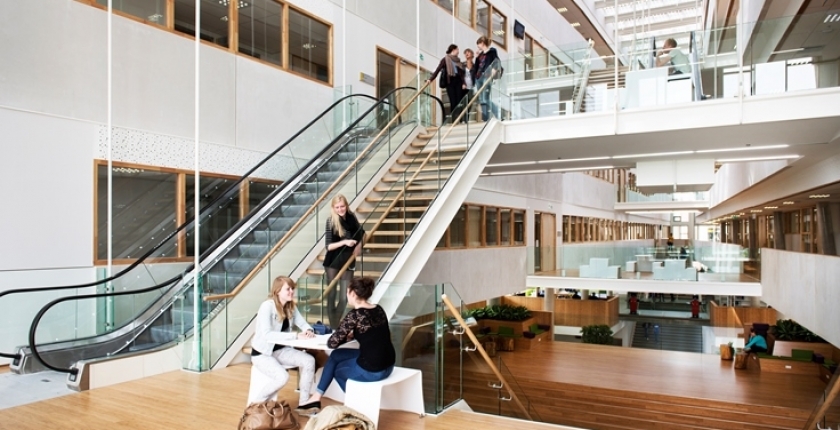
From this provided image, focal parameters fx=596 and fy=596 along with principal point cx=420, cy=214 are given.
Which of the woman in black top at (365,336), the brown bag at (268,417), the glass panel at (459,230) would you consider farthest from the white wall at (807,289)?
the brown bag at (268,417)

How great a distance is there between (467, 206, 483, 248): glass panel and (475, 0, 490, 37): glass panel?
6.17m

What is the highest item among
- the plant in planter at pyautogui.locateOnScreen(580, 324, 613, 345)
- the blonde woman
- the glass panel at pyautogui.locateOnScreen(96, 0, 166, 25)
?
the glass panel at pyautogui.locateOnScreen(96, 0, 166, 25)

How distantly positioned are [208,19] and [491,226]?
11.0m

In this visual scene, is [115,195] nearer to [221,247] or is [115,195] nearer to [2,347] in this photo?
[221,247]

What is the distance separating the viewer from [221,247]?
8.80 m

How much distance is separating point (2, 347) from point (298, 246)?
3.46 m

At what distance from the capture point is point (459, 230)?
16.8 m

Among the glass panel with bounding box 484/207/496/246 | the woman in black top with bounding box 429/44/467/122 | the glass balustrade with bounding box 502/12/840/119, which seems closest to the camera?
the glass balustrade with bounding box 502/12/840/119

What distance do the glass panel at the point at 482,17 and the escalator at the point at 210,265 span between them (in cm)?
888

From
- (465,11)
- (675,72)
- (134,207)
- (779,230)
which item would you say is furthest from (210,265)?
(779,230)

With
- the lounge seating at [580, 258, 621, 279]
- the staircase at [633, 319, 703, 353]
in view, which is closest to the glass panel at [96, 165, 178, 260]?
the lounge seating at [580, 258, 621, 279]

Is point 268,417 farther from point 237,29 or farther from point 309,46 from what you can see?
point 309,46

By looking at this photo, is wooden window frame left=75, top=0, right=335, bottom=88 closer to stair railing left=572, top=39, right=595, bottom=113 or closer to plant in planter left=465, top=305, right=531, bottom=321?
stair railing left=572, top=39, right=595, bottom=113

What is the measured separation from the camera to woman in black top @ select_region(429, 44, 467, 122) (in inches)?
436
